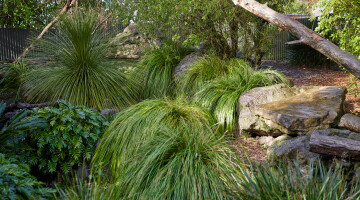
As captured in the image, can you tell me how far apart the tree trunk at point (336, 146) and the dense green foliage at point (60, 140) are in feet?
8.47

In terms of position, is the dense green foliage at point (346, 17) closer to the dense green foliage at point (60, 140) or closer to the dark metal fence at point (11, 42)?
the dense green foliage at point (60, 140)

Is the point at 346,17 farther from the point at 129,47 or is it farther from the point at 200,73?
the point at 129,47

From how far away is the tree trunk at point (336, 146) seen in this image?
10.0 ft

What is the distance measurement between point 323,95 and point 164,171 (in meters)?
2.77

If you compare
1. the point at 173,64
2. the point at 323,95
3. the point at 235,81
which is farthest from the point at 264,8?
the point at 173,64

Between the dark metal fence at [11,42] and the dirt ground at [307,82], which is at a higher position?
the dark metal fence at [11,42]

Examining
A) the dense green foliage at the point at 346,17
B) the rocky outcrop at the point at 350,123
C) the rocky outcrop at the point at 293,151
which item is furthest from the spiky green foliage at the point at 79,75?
the dense green foliage at the point at 346,17

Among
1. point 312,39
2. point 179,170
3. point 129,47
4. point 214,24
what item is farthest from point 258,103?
point 129,47

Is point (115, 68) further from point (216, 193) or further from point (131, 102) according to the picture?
point (216, 193)

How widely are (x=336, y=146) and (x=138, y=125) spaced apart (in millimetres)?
2215

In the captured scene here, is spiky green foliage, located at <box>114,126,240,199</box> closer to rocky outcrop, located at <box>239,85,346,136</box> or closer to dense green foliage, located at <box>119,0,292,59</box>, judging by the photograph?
rocky outcrop, located at <box>239,85,346,136</box>

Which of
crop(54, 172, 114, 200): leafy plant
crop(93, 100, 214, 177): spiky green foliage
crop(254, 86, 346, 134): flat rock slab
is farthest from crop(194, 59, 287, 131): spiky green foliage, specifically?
crop(54, 172, 114, 200): leafy plant

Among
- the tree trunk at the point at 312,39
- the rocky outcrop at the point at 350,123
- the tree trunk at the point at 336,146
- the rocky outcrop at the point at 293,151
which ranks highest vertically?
the tree trunk at the point at 312,39

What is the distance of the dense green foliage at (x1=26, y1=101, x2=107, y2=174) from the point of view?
3939mm
